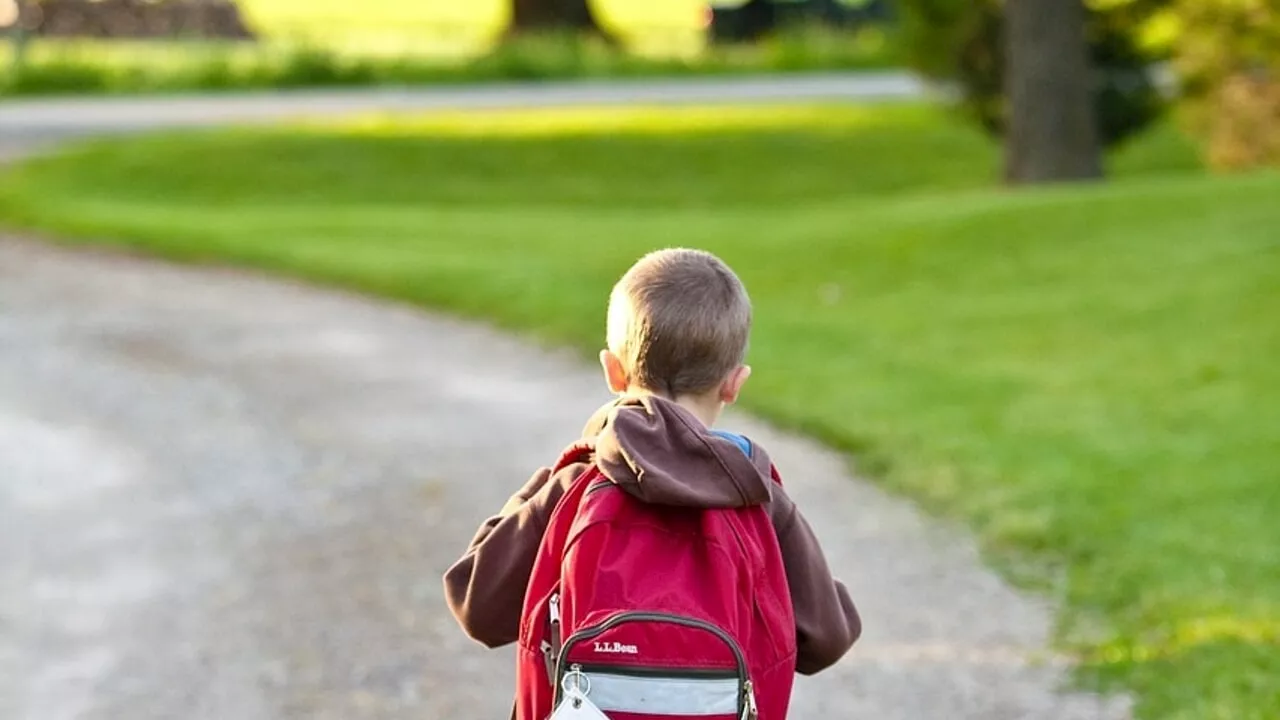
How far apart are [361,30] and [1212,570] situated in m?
31.4

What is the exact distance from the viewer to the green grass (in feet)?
80.5

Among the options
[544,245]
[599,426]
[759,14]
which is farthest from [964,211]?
[759,14]

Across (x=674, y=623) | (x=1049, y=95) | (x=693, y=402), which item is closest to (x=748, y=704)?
(x=674, y=623)

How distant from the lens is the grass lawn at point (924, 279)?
579 cm

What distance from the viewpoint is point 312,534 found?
20.2ft

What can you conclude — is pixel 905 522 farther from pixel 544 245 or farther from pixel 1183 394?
pixel 544 245

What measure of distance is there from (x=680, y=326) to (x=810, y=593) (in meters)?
0.47

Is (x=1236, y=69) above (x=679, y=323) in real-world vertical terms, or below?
below

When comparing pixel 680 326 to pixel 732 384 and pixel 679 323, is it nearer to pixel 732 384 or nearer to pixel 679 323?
pixel 679 323

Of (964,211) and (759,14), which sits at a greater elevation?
(964,211)

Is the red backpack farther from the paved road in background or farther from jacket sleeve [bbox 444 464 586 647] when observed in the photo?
the paved road in background

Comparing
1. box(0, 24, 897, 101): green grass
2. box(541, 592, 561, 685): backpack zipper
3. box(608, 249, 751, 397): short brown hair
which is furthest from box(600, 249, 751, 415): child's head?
box(0, 24, 897, 101): green grass

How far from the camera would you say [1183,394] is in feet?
26.8

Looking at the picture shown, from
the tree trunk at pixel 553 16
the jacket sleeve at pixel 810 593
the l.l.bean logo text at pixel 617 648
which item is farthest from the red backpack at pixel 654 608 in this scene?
the tree trunk at pixel 553 16
